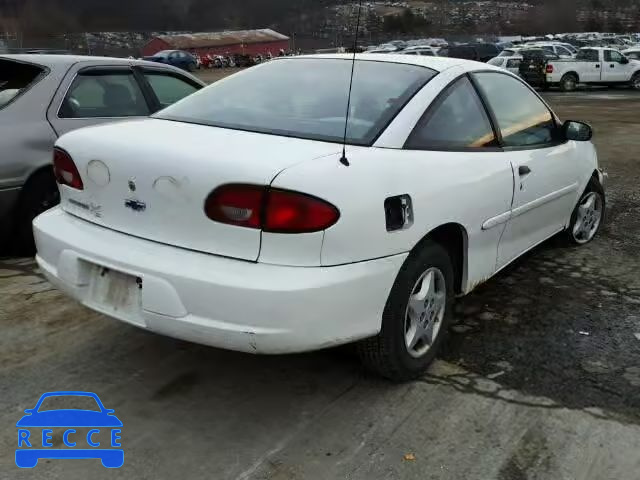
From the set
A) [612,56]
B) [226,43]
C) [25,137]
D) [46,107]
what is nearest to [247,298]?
[25,137]


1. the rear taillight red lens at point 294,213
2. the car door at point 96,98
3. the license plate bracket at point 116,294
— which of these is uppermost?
the car door at point 96,98

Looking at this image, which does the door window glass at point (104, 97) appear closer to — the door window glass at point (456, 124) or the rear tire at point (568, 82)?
the door window glass at point (456, 124)

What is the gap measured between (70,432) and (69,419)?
88 mm

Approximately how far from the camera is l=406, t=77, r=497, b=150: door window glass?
303 cm

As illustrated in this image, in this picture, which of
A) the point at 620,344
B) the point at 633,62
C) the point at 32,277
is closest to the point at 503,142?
the point at 620,344

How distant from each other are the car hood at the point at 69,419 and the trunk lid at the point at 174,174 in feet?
2.62

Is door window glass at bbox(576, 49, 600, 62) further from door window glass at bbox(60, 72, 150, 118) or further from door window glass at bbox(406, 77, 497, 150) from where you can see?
door window glass at bbox(406, 77, 497, 150)

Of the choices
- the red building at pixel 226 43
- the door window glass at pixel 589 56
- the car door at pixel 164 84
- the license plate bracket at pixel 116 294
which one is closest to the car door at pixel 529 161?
the license plate bracket at pixel 116 294

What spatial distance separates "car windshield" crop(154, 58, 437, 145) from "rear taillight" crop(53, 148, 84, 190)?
1.85 ft

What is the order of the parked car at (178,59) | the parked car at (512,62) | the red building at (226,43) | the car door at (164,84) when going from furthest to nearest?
the red building at (226,43) < the parked car at (178,59) < the parked car at (512,62) < the car door at (164,84)

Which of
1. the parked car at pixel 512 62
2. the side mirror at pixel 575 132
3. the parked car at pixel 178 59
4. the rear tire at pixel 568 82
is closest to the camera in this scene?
the side mirror at pixel 575 132

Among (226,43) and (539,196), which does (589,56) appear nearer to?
(539,196)

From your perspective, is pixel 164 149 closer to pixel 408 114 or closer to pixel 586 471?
pixel 408 114

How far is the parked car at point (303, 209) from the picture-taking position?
2.43m
